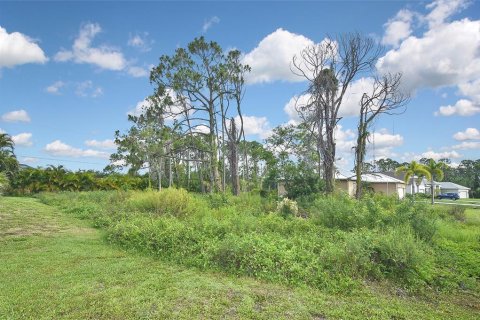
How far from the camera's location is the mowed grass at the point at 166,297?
12.7 feet

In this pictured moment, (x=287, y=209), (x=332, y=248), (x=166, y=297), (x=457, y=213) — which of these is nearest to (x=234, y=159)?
(x=287, y=209)

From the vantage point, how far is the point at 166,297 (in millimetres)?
4230

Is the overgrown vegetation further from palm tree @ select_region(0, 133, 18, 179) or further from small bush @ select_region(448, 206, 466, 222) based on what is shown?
palm tree @ select_region(0, 133, 18, 179)

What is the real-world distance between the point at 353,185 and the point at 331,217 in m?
24.7

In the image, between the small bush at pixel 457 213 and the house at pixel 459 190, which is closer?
the small bush at pixel 457 213

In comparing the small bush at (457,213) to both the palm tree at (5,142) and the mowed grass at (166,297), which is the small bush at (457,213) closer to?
the mowed grass at (166,297)

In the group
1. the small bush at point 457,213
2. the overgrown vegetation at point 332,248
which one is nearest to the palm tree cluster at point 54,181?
the overgrown vegetation at point 332,248

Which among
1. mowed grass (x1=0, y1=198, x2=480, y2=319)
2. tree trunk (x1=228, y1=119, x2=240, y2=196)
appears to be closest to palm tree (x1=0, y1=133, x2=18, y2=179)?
tree trunk (x1=228, y1=119, x2=240, y2=196)

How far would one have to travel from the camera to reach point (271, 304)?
4102mm

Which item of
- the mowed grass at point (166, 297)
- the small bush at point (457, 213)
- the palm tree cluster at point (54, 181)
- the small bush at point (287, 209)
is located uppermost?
the palm tree cluster at point (54, 181)

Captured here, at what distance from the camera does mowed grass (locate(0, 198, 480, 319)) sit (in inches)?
152

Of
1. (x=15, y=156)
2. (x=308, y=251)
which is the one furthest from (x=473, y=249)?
(x=15, y=156)

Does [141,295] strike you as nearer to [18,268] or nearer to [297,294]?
[297,294]

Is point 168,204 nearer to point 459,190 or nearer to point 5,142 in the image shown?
point 5,142
